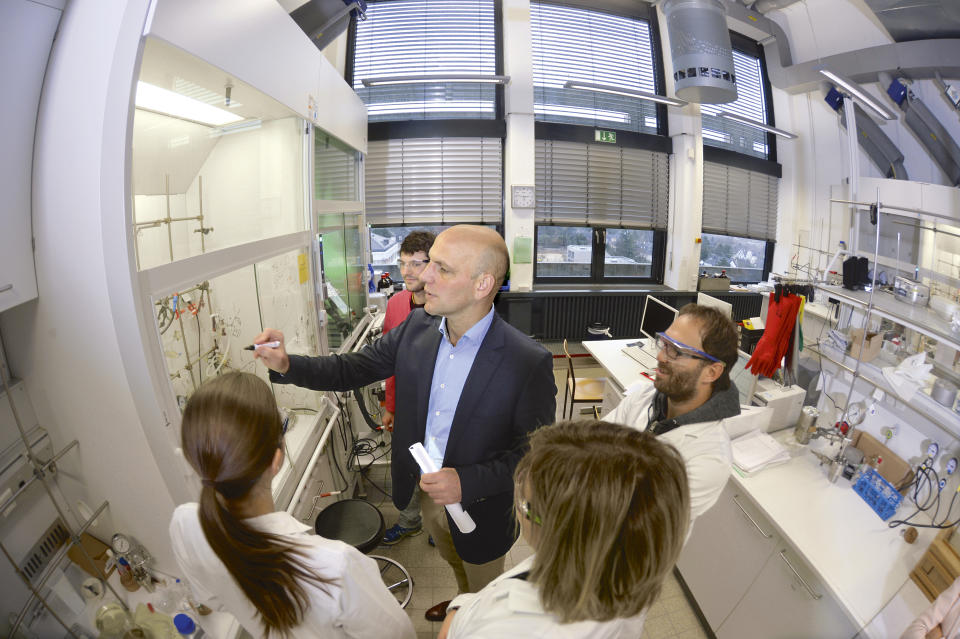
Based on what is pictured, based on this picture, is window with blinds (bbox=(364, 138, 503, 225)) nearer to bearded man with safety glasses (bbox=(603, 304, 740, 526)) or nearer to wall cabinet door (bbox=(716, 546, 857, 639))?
bearded man with safety glasses (bbox=(603, 304, 740, 526))

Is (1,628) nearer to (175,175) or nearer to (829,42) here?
(175,175)

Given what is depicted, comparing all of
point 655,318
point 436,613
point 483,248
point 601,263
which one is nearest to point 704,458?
point 483,248

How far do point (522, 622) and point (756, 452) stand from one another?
1.79 metres

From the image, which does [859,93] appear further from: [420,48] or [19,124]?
[420,48]

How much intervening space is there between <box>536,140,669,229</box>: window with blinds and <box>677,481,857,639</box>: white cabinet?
3.77 metres

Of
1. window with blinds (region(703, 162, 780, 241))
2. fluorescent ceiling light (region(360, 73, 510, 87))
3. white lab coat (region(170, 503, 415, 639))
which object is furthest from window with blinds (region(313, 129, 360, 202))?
window with blinds (region(703, 162, 780, 241))

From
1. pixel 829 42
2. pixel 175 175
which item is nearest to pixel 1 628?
pixel 175 175

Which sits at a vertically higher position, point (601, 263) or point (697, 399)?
point (601, 263)

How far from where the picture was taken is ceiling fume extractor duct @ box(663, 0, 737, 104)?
2646 mm

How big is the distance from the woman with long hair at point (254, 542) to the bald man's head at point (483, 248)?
76 cm

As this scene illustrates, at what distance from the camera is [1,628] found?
89cm

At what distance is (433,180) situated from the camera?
15.3 ft

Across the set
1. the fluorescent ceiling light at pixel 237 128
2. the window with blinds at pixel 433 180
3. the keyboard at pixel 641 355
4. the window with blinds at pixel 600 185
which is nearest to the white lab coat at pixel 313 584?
the fluorescent ceiling light at pixel 237 128

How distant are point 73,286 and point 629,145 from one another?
526 centimetres
